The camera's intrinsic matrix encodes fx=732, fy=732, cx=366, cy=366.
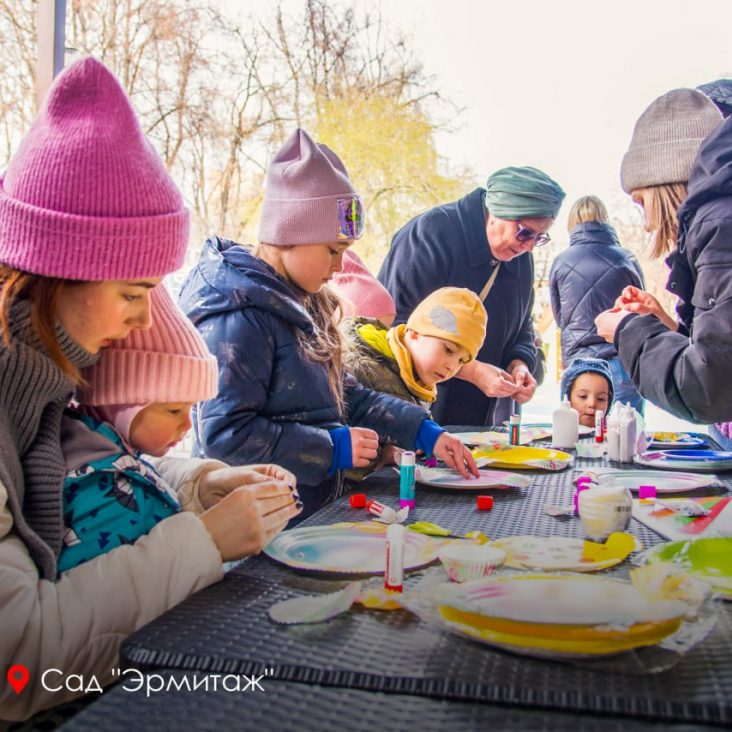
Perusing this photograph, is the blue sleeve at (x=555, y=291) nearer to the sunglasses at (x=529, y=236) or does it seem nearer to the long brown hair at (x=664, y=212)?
the sunglasses at (x=529, y=236)

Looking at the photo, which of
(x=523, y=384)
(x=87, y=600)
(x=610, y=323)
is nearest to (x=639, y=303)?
(x=610, y=323)

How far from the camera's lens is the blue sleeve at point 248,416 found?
1.50 m

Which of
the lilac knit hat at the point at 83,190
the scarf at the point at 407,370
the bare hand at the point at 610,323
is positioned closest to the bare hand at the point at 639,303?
Answer: the bare hand at the point at 610,323

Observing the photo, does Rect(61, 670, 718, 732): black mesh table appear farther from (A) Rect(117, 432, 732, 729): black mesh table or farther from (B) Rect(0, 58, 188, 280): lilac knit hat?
(B) Rect(0, 58, 188, 280): lilac knit hat

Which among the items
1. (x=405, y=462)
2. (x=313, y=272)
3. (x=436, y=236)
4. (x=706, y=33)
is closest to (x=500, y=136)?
(x=706, y=33)

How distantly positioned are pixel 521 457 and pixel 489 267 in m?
1.28

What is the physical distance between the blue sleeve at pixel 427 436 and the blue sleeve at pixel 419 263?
109cm

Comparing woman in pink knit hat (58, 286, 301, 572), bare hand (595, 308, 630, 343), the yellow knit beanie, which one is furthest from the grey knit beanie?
woman in pink knit hat (58, 286, 301, 572)

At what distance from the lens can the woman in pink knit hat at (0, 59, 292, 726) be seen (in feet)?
2.70

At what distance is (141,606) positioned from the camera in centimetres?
86

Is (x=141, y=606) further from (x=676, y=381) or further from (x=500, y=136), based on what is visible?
(x=500, y=136)

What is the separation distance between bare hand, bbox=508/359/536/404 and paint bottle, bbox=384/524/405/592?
187cm

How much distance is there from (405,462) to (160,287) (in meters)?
0.53

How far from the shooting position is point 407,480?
134 centimetres
